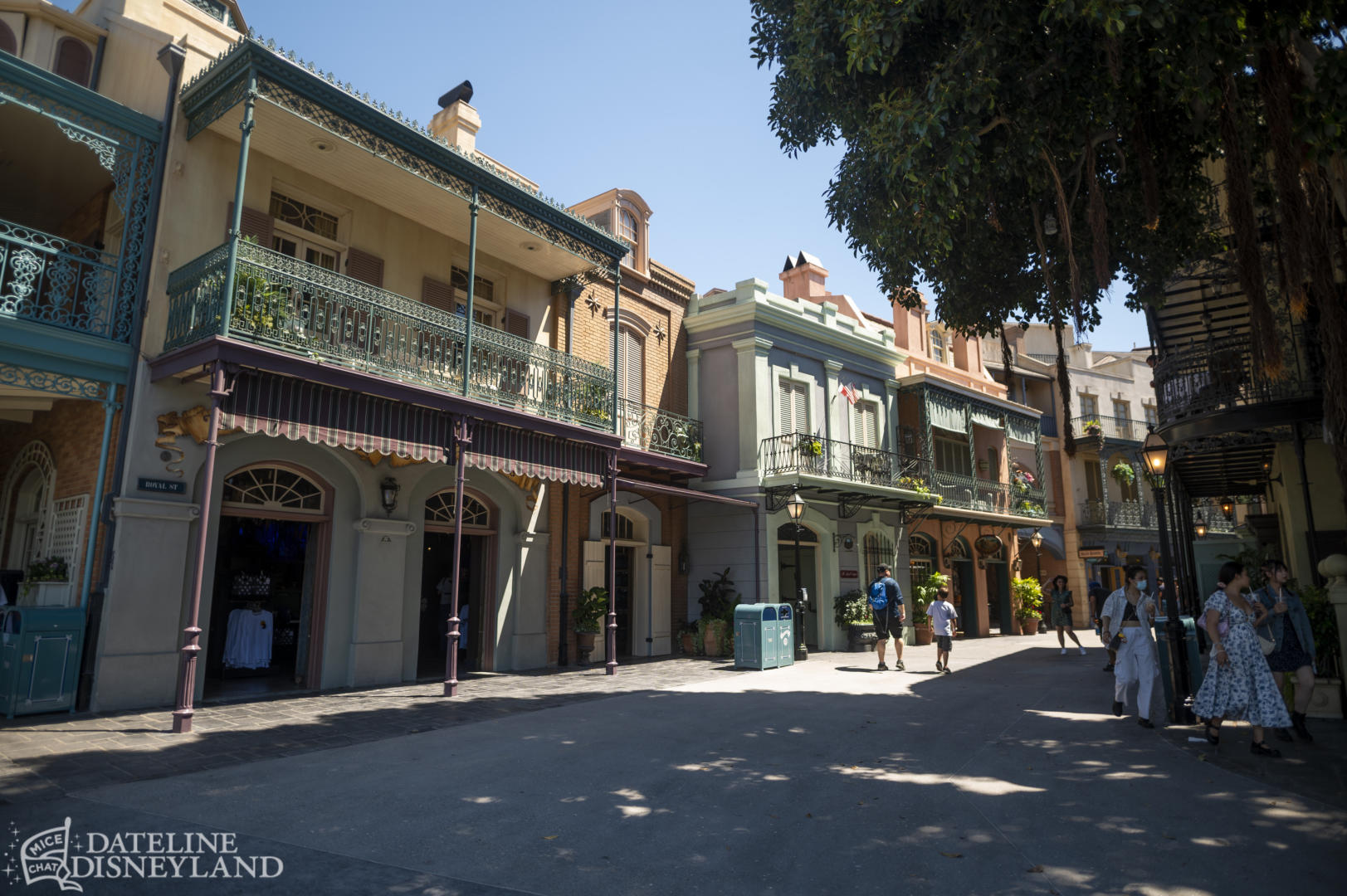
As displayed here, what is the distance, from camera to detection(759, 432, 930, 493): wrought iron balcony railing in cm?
1712

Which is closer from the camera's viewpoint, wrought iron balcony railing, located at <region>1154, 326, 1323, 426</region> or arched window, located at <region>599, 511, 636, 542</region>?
wrought iron balcony railing, located at <region>1154, 326, 1323, 426</region>

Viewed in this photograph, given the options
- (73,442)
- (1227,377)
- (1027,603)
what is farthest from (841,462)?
(73,442)

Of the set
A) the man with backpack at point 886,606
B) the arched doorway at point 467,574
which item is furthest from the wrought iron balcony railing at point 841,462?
the arched doorway at point 467,574

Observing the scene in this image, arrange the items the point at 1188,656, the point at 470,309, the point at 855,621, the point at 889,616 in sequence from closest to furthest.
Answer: the point at 1188,656 < the point at 470,309 < the point at 889,616 < the point at 855,621

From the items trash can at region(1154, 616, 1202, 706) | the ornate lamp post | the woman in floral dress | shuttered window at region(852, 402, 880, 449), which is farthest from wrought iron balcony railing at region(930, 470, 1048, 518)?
the woman in floral dress

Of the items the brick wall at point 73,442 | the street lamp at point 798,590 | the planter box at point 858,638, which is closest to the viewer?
the brick wall at point 73,442

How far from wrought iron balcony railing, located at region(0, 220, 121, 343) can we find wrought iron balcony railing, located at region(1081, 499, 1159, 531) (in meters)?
29.4

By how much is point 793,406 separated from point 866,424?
2.96 m

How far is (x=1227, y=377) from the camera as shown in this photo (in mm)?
10984

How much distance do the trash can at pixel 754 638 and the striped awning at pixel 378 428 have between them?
3521mm

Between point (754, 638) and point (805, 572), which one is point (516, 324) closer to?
point (754, 638)

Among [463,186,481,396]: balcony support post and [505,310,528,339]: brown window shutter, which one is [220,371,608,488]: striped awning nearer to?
[463,186,481,396]: balcony support post

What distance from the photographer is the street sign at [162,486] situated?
29.7 ft

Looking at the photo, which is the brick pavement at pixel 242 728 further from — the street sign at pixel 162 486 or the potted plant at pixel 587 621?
the street sign at pixel 162 486
